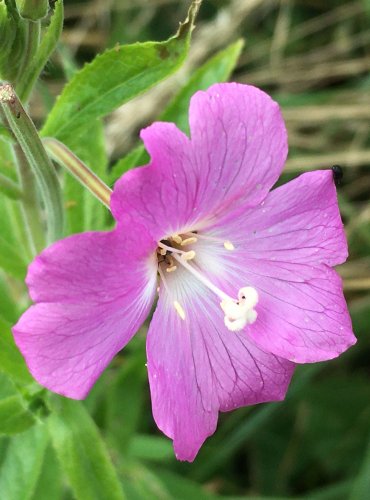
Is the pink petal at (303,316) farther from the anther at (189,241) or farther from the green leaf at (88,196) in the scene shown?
the green leaf at (88,196)

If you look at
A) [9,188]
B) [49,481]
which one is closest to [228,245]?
[9,188]

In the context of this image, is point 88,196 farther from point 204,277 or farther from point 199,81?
point 204,277

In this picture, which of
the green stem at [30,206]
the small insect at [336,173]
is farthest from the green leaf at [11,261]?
the small insect at [336,173]

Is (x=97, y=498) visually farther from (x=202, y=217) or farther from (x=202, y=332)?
(x=202, y=217)

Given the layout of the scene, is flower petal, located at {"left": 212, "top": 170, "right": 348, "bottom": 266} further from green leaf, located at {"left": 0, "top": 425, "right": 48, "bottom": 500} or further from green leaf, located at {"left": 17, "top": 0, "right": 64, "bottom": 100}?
green leaf, located at {"left": 0, "top": 425, "right": 48, "bottom": 500}

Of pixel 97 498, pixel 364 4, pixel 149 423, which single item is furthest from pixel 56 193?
pixel 364 4

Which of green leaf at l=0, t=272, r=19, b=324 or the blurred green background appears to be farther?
the blurred green background

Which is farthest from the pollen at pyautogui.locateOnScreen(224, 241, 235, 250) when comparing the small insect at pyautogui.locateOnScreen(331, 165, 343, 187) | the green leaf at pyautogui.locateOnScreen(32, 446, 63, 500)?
the green leaf at pyautogui.locateOnScreen(32, 446, 63, 500)
